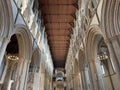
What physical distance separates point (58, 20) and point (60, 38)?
448 centimetres

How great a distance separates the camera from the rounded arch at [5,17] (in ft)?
19.9

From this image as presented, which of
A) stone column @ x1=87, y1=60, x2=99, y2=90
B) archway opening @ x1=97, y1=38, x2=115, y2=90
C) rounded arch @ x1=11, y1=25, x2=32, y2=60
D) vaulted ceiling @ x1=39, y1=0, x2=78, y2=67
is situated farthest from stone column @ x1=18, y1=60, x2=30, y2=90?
archway opening @ x1=97, y1=38, x2=115, y2=90

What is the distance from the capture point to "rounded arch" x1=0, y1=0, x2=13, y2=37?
19.9 feet

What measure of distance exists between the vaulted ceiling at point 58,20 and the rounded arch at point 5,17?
729 centimetres

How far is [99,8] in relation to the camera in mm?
7203

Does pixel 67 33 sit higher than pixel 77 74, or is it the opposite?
pixel 67 33

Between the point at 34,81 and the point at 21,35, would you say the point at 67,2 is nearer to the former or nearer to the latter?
the point at 21,35

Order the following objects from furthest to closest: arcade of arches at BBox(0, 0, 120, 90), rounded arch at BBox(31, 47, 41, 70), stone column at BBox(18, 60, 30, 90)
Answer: rounded arch at BBox(31, 47, 41, 70) < stone column at BBox(18, 60, 30, 90) < arcade of arches at BBox(0, 0, 120, 90)

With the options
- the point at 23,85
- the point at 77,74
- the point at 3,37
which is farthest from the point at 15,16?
the point at 77,74

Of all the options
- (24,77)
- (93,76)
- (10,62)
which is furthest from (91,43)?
(10,62)

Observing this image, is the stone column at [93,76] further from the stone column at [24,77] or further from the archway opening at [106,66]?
the stone column at [24,77]

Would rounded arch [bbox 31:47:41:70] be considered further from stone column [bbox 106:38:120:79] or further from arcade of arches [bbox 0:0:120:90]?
stone column [bbox 106:38:120:79]

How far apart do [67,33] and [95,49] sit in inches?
385

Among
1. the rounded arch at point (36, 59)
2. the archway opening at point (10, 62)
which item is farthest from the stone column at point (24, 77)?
the archway opening at point (10, 62)
